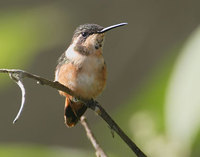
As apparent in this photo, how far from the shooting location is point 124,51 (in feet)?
22.9

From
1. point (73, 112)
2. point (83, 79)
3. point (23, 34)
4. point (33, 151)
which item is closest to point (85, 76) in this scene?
point (83, 79)

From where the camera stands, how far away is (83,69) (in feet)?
7.80

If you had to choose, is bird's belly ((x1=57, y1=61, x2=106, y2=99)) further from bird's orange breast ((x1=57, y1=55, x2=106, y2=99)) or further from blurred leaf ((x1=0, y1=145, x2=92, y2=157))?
blurred leaf ((x1=0, y1=145, x2=92, y2=157))

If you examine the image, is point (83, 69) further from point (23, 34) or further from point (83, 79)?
point (23, 34)

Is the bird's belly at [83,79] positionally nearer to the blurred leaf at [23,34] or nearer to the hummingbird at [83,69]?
the hummingbird at [83,69]

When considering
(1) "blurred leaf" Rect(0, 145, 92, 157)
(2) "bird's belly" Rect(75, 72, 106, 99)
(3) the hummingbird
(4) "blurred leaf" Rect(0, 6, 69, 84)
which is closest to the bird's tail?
(3) the hummingbird

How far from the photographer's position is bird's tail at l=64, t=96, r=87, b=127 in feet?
8.48

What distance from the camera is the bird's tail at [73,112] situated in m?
2.58

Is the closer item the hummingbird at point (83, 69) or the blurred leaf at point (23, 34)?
the blurred leaf at point (23, 34)

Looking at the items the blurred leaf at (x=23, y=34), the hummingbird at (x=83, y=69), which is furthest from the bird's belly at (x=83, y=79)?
the blurred leaf at (x=23, y=34)

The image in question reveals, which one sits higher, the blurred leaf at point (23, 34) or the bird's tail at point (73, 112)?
the blurred leaf at point (23, 34)

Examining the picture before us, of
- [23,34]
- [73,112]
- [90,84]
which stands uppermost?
[23,34]

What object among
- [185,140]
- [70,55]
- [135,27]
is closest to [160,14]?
[135,27]

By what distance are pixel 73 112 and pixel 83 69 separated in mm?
341
